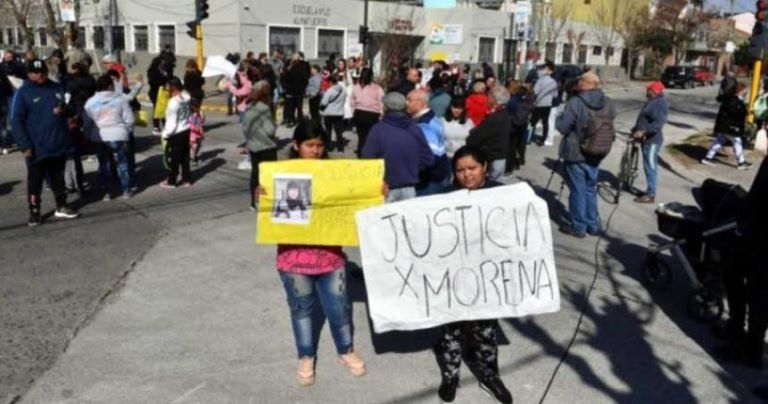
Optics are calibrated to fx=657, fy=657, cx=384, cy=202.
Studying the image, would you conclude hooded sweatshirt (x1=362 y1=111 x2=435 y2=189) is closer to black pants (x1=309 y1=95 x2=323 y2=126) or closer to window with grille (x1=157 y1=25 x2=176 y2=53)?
black pants (x1=309 y1=95 x2=323 y2=126)

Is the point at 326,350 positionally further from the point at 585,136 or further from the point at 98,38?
the point at 98,38

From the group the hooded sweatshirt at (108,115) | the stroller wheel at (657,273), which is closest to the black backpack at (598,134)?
the stroller wheel at (657,273)

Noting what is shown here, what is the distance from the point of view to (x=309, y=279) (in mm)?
4125

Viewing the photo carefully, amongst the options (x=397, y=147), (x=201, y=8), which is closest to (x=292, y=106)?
(x=201, y=8)

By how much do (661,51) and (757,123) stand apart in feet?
163

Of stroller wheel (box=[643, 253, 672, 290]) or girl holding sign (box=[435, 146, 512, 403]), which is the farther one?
stroller wheel (box=[643, 253, 672, 290])

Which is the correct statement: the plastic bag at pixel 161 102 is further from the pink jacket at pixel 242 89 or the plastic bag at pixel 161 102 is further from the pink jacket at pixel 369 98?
the pink jacket at pixel 369 98

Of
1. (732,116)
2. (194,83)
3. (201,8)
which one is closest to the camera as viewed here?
(732,116)

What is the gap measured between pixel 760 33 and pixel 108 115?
1272 cm

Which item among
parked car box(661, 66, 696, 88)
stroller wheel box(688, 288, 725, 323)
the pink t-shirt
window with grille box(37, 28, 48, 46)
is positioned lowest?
stroller wheel box(688, 288, 725, 323)

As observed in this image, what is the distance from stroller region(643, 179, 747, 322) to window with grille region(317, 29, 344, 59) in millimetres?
30255

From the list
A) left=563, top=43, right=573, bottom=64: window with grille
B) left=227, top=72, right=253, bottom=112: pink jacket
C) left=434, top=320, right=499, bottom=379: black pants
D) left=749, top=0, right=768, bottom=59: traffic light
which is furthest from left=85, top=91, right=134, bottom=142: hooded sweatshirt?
left=563, top=43, right=573, bottom=64: window with grille

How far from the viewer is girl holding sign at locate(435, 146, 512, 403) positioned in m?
4.02

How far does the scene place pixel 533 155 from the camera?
14406mm
